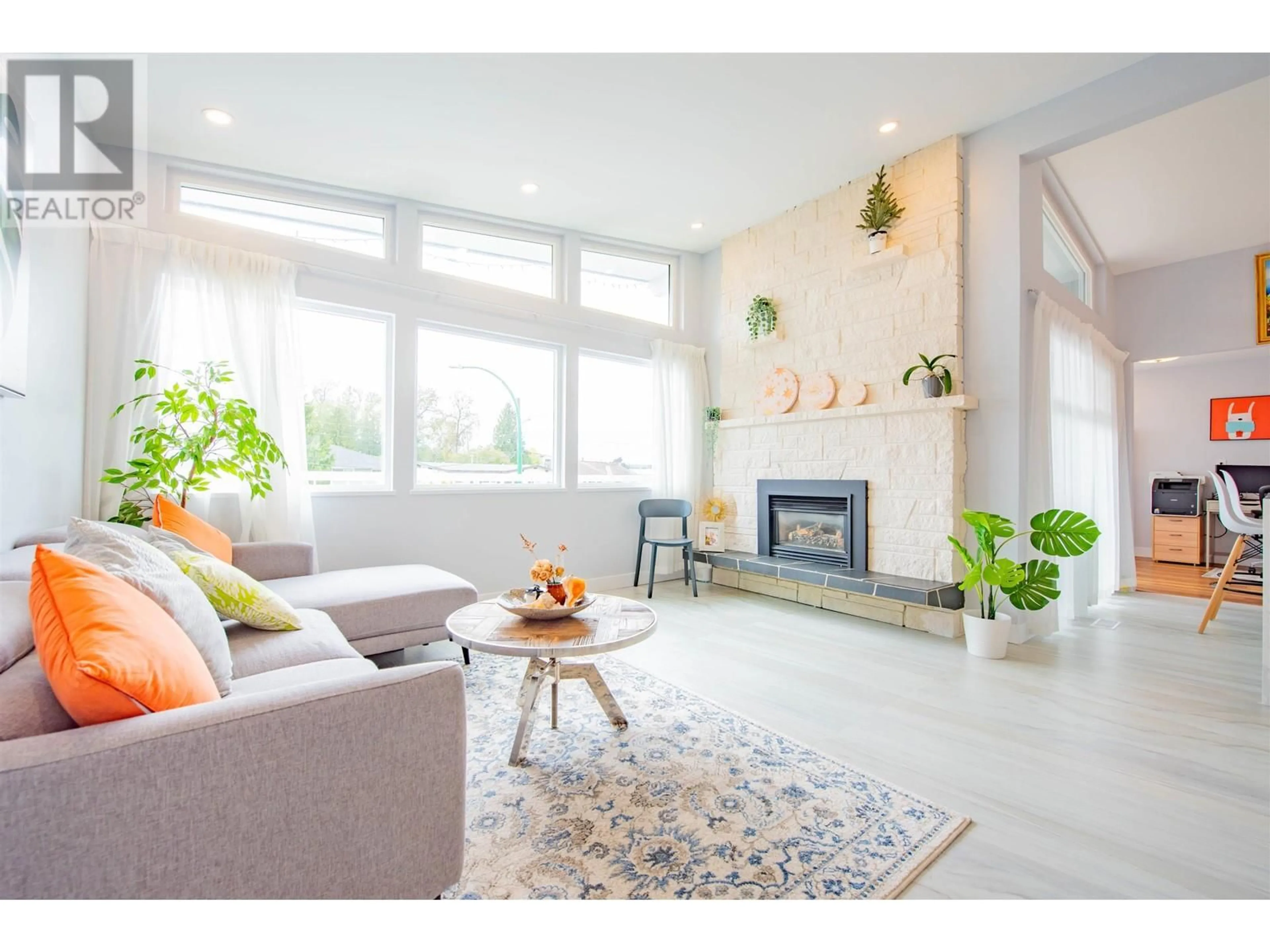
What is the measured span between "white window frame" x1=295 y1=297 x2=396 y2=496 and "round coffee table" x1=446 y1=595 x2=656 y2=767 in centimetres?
187

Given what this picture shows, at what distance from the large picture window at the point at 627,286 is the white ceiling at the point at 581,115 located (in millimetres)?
866

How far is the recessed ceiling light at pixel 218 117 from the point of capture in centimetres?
292

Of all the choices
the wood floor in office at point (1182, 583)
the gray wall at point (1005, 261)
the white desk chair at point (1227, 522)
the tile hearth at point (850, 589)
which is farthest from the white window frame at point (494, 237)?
the wood floor in office at point (1182, 583)

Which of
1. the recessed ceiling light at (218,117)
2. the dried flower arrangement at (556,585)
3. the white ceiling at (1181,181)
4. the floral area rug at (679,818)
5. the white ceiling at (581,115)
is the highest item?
the white ceiling at (1181,181)

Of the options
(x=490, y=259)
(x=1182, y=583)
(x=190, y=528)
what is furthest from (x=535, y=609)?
(x=1182, y=583)

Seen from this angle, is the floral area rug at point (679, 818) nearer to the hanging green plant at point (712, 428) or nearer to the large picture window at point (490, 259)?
the hanging green plant at point (712, 428)

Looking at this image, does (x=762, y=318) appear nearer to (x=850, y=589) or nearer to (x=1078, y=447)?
(x=850, y=589)

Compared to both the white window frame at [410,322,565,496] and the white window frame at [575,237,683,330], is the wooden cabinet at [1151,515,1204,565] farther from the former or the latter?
the white window frame at [410,322,565,496]

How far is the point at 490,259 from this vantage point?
4410mm

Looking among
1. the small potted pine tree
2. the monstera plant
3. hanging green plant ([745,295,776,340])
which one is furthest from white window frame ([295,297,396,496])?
the monstera plant

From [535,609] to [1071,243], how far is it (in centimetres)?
523

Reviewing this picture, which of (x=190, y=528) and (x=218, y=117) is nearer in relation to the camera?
(x=190, y=528)

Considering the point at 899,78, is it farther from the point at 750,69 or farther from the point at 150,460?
the point at 150,460

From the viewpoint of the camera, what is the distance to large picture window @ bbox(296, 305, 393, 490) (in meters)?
3.70
